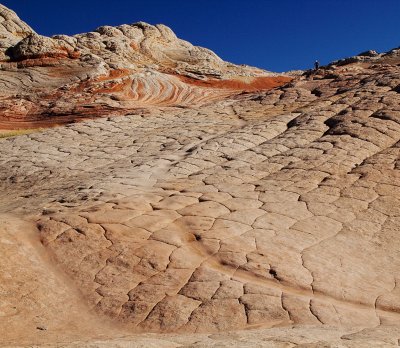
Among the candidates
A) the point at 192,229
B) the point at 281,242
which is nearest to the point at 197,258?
the point at 192,229

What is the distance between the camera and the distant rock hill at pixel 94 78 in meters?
20.4

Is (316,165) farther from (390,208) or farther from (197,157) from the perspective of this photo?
(197,157)

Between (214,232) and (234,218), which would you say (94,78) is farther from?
(214,232)

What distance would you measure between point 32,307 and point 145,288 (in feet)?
4.04

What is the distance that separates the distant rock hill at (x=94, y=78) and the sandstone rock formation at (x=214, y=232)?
8220 mm

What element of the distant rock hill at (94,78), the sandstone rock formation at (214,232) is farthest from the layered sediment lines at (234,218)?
the distant rock hill at (94,78)

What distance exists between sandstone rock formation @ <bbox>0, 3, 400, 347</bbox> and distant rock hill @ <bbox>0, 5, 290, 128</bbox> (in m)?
8.22

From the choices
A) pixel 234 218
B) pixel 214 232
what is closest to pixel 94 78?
pixel 234 218

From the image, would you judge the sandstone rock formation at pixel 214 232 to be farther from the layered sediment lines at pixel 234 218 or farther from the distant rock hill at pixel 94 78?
the distant rock hill at pixel 94 78

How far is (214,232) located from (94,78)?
18195 millimetres

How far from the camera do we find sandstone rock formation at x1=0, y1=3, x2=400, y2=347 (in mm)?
4586

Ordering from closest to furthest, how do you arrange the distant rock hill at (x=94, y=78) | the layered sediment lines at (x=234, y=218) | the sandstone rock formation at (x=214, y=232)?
the sandstone rock formation at (x=214, y=232)
the layered sediment lines at (x=234, y=218)
the distant rock hill at (x=94, y=78)

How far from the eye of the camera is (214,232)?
617cm

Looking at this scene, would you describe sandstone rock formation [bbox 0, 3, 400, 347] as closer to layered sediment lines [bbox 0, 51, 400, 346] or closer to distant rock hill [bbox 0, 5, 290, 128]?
layered sediment lines [bbox 0, 51, 400, 346]
